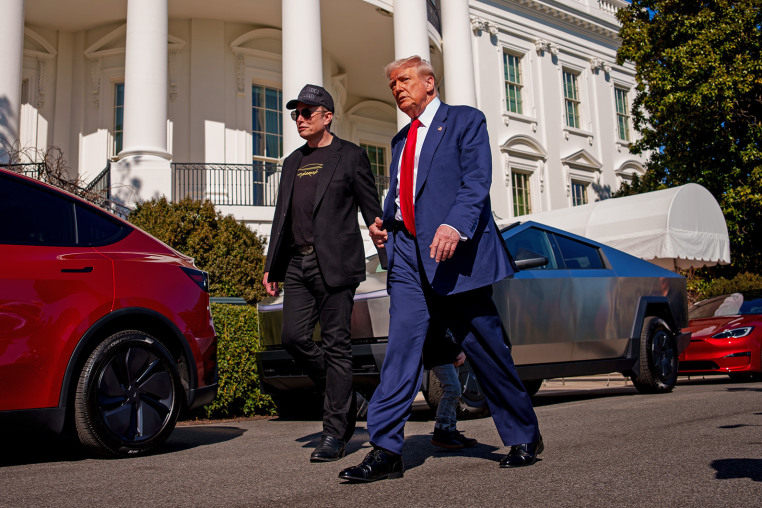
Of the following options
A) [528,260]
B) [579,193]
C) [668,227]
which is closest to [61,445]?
[528,260]

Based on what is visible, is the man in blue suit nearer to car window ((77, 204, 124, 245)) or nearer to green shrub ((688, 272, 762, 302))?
car window ((77, 204, 124, 245))

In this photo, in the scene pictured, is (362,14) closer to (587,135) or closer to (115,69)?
(115,69)

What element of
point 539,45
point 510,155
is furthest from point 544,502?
point 539,45

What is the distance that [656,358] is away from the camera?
7559 mm

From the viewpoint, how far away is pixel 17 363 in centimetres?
368

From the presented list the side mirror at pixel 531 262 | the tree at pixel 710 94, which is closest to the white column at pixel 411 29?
the tree at pixel 710 94

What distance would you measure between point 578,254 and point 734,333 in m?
4.04

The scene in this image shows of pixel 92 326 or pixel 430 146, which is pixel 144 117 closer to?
pixel 92 326

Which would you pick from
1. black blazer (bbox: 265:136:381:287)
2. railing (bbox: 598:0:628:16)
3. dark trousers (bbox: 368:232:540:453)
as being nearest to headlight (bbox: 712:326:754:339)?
black blazer (bbox: 265:136:381:287)

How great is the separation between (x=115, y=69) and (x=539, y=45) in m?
13.5

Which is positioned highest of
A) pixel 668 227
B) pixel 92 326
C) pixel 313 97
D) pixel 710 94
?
pixel 710 94

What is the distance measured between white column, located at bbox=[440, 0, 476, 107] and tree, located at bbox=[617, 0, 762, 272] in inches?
152

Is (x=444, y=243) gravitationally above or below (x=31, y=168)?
below

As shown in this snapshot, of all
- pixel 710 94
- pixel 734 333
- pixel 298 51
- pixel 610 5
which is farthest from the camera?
pixel 610 5
